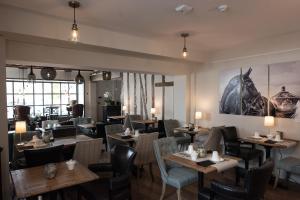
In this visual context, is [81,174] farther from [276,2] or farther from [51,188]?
[276,2]

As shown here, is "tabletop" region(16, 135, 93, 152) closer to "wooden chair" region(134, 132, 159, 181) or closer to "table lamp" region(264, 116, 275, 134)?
"wooden chair" region(134, 132, 159, 181)

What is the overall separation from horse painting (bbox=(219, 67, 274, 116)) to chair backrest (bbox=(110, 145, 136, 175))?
3130mm

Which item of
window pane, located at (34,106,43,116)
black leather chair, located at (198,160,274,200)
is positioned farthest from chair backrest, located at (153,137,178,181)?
window pane, located at (34,106,43,116)

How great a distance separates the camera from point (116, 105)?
10516mm

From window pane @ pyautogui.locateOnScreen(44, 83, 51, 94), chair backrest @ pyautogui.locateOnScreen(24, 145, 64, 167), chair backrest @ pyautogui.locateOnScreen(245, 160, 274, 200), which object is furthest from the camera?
Result: window pane @ pyautogui.locateOnScreen(44, 83, 51, 94)

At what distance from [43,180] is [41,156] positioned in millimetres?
854

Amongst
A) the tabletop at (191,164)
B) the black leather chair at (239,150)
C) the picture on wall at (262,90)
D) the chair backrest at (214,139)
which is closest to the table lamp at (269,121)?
the picture on wall at (262,90)

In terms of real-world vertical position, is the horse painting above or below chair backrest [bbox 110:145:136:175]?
above

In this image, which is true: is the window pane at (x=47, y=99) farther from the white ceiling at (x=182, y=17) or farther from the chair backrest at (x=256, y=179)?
the chair backrest at (x=256, y=179)

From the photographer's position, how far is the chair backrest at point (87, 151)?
349 cm

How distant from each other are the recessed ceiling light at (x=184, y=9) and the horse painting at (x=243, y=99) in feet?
8.75

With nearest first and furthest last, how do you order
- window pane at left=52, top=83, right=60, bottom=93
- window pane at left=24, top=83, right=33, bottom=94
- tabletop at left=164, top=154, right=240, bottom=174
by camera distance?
tabletop at left=164, top=154, right=240, bottom=174
window pane at left=24, top=83, right=33, bottom=94
window pane at left=52, top=83, right=60, bottom=93

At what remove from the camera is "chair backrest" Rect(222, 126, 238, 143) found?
4805mm

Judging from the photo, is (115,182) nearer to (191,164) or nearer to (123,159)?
(123,159)
